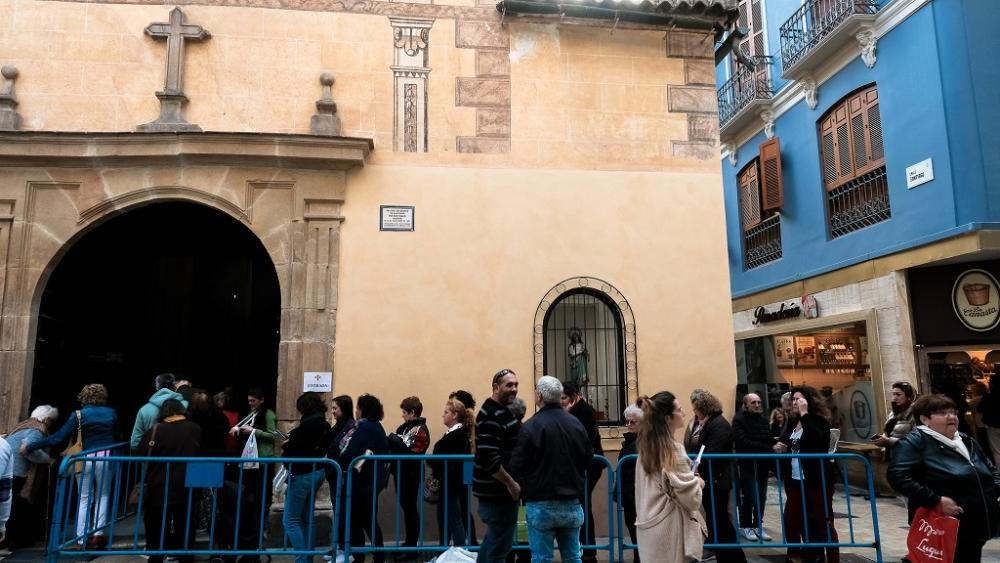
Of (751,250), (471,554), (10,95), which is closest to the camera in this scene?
(471,554)

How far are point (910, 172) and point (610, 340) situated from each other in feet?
20.4

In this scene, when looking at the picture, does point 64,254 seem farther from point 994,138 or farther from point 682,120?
point 994,138

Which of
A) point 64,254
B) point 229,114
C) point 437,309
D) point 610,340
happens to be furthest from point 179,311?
point 610,340

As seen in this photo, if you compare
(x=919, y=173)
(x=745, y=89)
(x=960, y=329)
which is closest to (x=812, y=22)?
(x=745, y=89)

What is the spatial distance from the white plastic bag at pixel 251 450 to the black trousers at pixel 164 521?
68 centimetres

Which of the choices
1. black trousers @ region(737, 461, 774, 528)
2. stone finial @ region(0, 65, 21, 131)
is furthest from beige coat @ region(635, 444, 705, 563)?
stone finial @ region(0, 65, 21, 131)

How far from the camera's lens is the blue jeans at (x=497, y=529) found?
16.3ft

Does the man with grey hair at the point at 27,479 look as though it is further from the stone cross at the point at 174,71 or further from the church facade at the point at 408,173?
the stone cross at the point at 174,71

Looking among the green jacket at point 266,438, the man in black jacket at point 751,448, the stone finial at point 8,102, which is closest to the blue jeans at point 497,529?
the man in black jacket at point 751,448

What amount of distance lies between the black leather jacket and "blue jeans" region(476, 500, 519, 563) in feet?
8.41

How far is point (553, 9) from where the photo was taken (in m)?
8.88

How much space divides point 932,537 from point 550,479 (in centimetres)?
242

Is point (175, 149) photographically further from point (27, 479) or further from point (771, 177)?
point (771, 177)

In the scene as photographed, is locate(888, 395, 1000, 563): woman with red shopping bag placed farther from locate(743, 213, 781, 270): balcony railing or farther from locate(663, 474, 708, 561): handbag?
locate(743, 213, 781, 270): balcony railing
